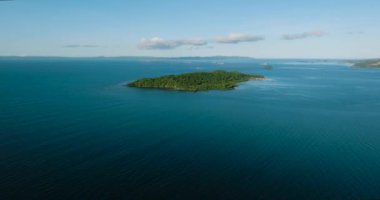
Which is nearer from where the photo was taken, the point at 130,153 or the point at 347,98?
the point at 130,153

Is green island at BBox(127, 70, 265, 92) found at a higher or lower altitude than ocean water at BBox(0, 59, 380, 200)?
higher

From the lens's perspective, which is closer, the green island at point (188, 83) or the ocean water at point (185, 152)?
the ocean water at point (185, 152)

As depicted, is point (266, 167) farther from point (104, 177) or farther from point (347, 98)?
point (347, 98)

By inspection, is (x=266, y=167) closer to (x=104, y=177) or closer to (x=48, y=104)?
(x=104, y=177)

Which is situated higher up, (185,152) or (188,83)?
(188,83)

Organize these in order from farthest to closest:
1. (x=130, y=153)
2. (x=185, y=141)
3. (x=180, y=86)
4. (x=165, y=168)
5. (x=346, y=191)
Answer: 1. (x=180, y=86)
2. (x=185, y=141)
3. (x=130, y=153)
4. (x=165, y=168)
5. (x=346, y=191)

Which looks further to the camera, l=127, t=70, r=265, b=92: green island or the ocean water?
l=127, t=70, r=265, b=92: green island

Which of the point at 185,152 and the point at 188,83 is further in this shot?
the point at 188,83

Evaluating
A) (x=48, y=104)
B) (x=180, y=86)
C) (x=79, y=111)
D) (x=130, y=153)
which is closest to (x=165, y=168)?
(x=130, y=153)

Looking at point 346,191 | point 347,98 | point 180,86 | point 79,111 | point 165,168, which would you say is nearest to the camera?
point 346,191

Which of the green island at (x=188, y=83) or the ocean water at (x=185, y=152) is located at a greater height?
the green island at (x=188, y=83)
